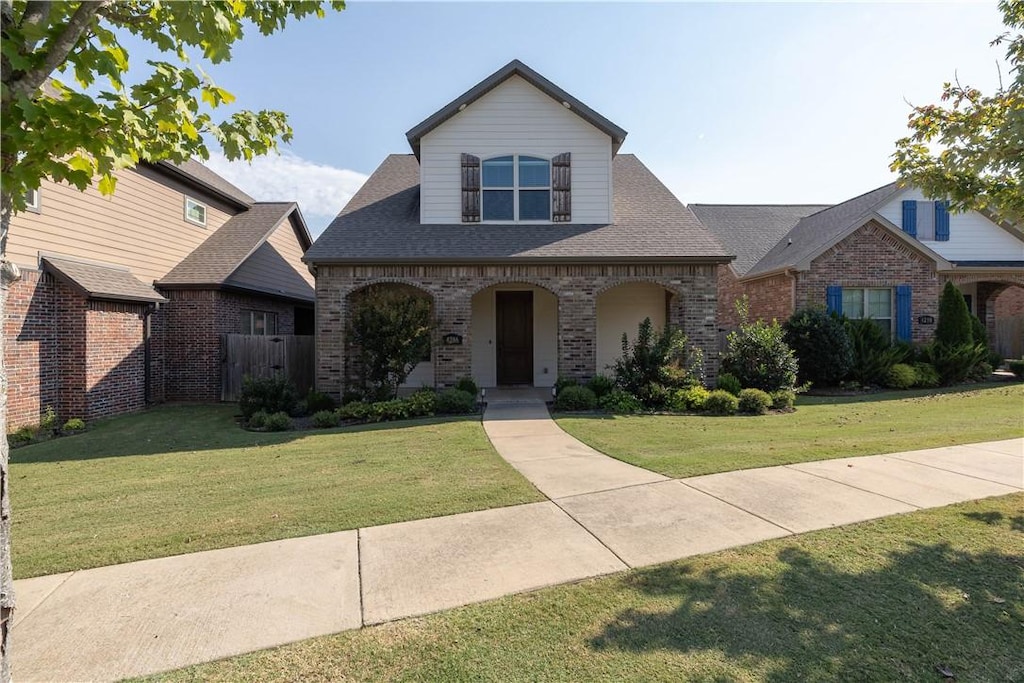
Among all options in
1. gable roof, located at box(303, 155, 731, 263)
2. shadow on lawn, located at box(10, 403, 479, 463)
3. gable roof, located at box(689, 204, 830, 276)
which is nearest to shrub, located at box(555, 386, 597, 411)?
shadow on lawn, located at box(10, 403, 479, 463)

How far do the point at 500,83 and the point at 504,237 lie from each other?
4.12 m

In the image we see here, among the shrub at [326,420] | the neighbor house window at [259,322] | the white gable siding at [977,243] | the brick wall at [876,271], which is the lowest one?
the shrub at [326,420]

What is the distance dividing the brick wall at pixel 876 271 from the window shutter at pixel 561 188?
7728 mm

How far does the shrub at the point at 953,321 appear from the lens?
46.4ft

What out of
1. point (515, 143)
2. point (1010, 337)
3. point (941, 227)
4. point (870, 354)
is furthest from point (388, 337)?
point (1010, 337)

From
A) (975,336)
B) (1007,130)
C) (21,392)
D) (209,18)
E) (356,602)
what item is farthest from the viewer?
(975,336)

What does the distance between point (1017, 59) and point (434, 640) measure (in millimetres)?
7489

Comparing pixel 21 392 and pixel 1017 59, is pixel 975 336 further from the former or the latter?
pixel 21 392

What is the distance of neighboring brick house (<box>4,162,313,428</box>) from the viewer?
9.67 m

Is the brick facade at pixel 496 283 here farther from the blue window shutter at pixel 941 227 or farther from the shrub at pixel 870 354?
the blue window shutter at pixel 941 227

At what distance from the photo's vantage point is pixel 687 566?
358 centimetres

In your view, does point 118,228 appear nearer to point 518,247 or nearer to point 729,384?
point 518,247

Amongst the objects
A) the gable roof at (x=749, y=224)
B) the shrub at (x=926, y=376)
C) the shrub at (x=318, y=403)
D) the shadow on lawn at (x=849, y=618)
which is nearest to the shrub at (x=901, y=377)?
the shrub at (x=926, y=376)

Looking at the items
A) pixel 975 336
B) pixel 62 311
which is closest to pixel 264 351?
pixel 62 311
